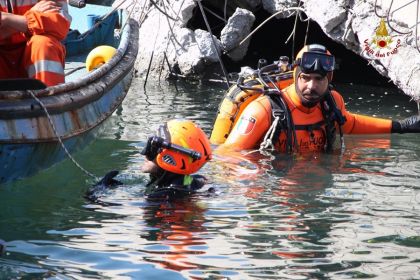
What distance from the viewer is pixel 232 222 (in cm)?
657

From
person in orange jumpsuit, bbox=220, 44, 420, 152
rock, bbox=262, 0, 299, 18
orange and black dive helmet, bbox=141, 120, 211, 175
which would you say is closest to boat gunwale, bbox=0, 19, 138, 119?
orange and black dive helmet, bbox=141, 120, 211, 175

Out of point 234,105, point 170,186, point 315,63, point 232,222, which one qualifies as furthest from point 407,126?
point 170,186

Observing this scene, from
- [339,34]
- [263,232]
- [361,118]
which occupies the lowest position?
[263,232]

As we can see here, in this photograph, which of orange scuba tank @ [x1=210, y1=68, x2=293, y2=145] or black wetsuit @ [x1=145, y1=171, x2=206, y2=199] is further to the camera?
orange scuba tank @ [x1=210, y1=68, x2=293, y2=145]

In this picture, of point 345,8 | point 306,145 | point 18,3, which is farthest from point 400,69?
point 18,3

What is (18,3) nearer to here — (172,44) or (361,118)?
(361,118)

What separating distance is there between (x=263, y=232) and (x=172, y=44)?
732 centimetres

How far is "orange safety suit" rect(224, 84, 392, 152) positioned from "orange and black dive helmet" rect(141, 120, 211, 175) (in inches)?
61.7

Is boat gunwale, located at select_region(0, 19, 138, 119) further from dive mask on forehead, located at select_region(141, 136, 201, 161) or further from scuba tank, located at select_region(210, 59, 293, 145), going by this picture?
scuba tank, located at select_region(210, 59, 293, 145)

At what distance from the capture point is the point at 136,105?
456 inches

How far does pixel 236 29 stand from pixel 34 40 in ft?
19.6

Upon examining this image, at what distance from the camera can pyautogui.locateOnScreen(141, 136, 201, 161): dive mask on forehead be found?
652cm

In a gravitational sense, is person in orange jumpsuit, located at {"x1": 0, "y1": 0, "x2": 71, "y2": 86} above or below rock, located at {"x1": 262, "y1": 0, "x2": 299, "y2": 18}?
below

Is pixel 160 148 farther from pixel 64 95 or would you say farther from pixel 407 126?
pixel 407 126
